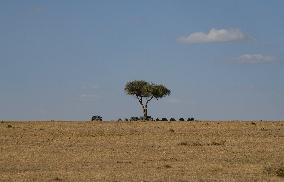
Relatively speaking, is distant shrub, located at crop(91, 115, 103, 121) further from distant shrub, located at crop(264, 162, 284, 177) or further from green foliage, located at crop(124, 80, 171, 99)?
distant shrub, located at crop(264, 162, 284, 177)

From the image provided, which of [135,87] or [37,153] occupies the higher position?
[135,87]

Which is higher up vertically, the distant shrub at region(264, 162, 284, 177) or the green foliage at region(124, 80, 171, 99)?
the green foliage at region(124, 80, 171, 99)

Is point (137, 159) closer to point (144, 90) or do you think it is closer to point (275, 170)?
point (275, 170)

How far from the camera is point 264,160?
27.3m

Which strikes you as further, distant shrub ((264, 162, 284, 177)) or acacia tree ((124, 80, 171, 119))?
acacia tree ((124, 80, 171, 119))

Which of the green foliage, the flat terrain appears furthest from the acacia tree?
the flat terrain

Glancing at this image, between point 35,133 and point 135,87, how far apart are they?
55.5m

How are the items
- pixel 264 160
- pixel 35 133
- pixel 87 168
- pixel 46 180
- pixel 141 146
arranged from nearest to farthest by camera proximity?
pixel 46 180 → pixel 87 168 → pixel 264 160 → pixel 141 146 → pixel 35 133

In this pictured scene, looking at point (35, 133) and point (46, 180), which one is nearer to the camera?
point (46, 180)

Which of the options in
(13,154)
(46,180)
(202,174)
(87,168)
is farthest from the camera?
(13,154)

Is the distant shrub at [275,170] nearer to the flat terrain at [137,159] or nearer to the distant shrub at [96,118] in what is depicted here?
the flat terrain at [137,159]

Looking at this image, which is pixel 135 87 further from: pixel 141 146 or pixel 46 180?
pixel 46 180

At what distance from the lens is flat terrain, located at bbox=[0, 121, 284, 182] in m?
21.8

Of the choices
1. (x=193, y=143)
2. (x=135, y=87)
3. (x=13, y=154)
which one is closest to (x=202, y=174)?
(x=13, y=154)
